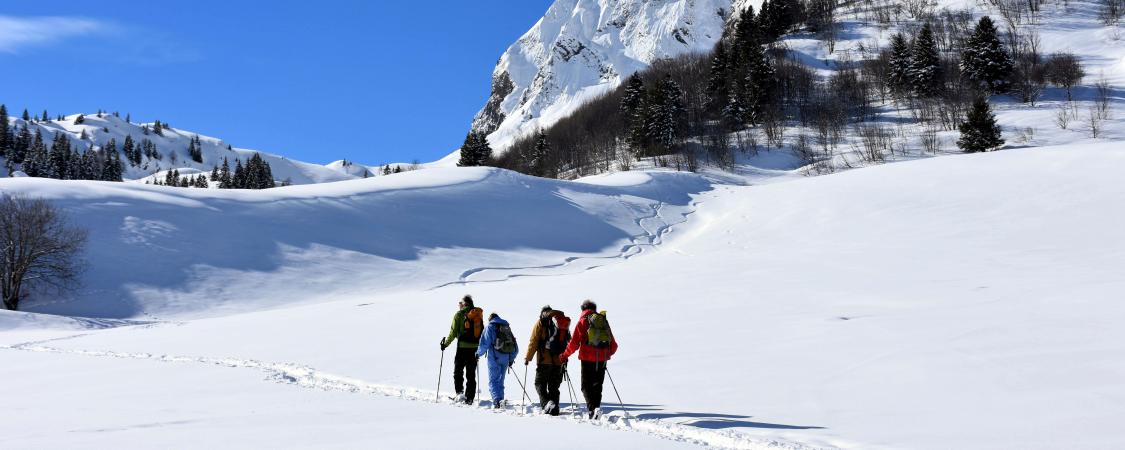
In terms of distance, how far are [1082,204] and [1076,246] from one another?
6.01 meters

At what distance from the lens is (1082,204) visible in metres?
23.4

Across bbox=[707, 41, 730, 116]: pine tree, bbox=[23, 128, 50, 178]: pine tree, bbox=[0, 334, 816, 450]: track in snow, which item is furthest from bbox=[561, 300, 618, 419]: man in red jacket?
bbox=[23, 128, 50, 178]: pine tree

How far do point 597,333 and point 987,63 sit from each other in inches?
2878

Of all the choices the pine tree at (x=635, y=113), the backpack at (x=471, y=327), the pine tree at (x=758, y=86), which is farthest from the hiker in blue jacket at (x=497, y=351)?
the pine tree at (x=758, y=86)

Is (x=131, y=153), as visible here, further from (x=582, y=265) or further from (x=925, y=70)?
(x=925, y=70)

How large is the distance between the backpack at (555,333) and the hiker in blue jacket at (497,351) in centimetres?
53

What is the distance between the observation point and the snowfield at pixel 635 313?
21.8 ft

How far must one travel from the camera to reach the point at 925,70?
67.6 metres

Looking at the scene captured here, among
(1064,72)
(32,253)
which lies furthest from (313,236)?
(1064,72)

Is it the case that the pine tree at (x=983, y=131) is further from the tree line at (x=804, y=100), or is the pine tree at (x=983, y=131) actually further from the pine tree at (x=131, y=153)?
the pine tree at (x=131, y=153)

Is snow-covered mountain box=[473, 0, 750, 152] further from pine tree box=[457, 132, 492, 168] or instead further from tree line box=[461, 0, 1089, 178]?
pine tree box=[457, 132, 492, 168]

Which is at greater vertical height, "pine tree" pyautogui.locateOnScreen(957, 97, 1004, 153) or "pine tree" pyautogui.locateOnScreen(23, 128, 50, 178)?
"pine tree" pyautogui.locateOnScreen(23, 128, 50, 178)

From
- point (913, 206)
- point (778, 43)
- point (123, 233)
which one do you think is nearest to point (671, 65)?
point (778, 43)

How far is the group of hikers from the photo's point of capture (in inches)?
327
